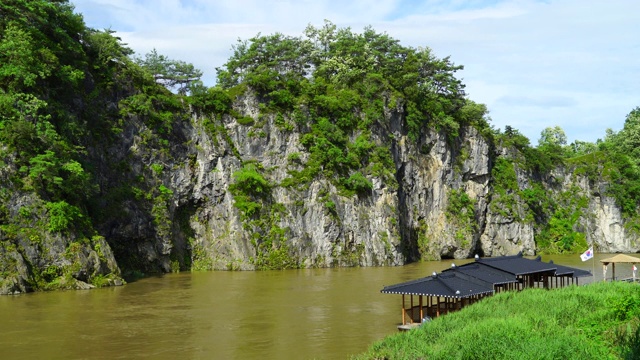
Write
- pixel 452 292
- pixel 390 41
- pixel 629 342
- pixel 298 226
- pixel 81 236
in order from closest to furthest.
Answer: pixel 629 342, pixel 452 292, pixel 81 236, pixel 298 226, pixel 390 41

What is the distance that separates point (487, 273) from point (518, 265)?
267 cm

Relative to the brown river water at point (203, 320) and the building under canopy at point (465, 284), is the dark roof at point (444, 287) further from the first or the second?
the brown river water at point (203, 320)

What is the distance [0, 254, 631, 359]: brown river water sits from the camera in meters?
21.7

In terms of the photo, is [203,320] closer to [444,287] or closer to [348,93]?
[444,287]

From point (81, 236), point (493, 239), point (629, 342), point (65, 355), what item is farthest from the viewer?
point (493, 239)

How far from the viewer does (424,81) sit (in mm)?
71312

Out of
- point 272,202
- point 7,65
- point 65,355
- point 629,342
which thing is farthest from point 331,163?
point 629,342

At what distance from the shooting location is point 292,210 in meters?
53.1

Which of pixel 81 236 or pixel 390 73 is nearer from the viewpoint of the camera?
pixel 81 236

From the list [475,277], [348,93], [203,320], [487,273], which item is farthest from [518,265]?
[348,93]

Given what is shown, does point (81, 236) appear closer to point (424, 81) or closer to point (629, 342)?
point (629, 342)

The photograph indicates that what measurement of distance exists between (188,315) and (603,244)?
6198cm

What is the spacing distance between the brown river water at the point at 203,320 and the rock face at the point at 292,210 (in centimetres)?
860

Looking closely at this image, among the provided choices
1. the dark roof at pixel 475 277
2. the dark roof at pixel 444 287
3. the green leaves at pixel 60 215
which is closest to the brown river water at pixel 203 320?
the dark roof at pixel 444 287
